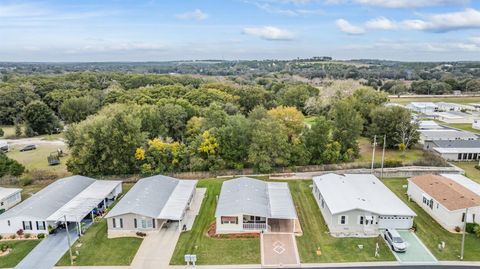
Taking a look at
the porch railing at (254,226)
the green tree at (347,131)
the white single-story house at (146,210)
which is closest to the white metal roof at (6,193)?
the white single-story house at (146,210)

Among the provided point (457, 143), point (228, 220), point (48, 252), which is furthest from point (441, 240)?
point (48, 252)

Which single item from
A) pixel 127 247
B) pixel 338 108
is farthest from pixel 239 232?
pixel 338 108

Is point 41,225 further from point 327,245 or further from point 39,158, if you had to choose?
point 39,158

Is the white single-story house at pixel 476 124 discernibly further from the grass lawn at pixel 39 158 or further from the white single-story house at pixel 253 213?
the grass lawn at pixel 39 158

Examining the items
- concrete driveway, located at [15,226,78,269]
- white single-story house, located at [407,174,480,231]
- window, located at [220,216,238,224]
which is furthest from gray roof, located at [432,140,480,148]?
concrete driveway, located at [15,226,78,269]

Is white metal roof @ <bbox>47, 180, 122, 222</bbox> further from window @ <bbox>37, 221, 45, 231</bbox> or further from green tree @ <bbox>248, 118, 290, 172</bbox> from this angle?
green tree @ <bbox>248, 118, 290, 172</bbox>

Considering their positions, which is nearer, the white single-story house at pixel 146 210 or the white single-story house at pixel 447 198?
the white single-story house at pixel 146 210
